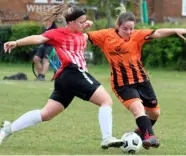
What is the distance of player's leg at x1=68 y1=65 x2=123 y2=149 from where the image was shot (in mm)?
8742

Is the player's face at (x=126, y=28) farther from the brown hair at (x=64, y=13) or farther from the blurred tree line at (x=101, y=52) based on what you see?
the blurred tree line at (x=101, y=52)

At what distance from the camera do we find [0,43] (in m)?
30.7

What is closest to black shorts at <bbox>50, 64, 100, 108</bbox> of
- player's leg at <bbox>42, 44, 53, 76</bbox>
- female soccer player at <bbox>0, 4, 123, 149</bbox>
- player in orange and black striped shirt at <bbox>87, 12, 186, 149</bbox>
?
female soccer player at <bbox>0, 4, 123, 149</bbox>

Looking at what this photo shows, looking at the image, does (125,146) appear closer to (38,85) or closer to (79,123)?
(79,123)

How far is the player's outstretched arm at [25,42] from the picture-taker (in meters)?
8.67

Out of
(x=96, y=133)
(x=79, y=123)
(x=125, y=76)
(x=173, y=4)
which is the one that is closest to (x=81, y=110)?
(x=79, y=123)

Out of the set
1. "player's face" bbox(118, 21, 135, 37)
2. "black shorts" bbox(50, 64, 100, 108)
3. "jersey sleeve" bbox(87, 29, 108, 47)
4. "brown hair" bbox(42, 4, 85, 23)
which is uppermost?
"brown hair" bbox(42, 4, 85, 23)

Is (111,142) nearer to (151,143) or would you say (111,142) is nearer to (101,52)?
(151,143)

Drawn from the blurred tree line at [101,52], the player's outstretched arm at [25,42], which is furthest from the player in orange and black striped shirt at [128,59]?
the blurred tree line at [101,52]

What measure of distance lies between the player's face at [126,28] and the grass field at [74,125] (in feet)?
4.62

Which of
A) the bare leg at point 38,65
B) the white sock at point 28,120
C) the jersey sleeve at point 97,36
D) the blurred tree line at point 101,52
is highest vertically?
the jersey sleeve at point 97,36

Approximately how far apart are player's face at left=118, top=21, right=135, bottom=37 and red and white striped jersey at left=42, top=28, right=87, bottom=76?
582mm

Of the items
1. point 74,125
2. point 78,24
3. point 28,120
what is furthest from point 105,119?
point 74,125

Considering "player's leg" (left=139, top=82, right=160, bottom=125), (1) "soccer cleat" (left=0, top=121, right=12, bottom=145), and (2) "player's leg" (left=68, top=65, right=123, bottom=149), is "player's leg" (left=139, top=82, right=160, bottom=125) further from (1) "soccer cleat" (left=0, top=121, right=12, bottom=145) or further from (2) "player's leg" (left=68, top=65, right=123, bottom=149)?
(1) "soccer cleat" (left=0, top=121, right=12, bottom=145)
